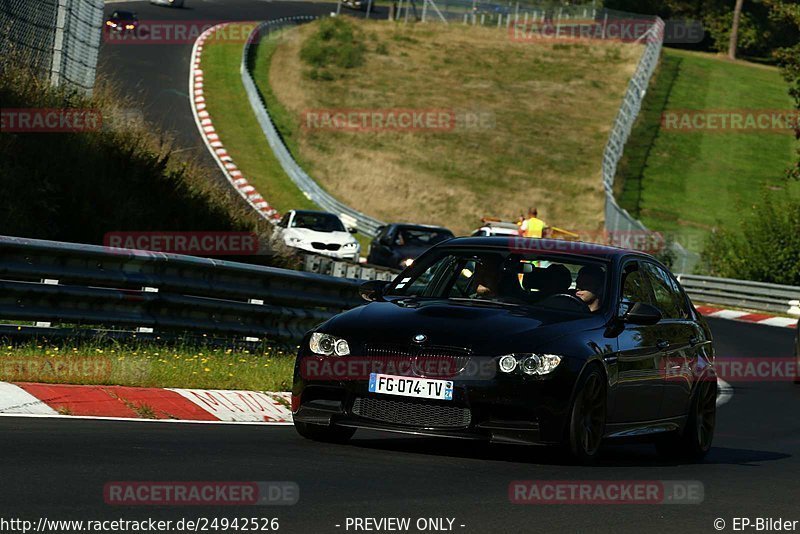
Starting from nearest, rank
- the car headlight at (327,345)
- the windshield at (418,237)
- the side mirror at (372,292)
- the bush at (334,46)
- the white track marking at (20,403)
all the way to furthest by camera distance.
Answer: the car headlight at (327,345) < the white track marking at (20,403) < the side mirror at (372,292) < the windshield at (418,237) < the bush at (334,46)

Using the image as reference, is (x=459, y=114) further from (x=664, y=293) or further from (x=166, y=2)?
(x=664, y=293)

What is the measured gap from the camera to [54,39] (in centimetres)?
1956

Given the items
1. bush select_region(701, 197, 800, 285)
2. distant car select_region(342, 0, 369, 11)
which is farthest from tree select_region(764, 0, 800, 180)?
distant car select_region(342, 0, 369, 11)

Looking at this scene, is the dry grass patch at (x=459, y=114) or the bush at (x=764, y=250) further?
the dry grass patch at (x=459, y=114)

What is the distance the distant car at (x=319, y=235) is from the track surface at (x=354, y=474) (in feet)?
78.5

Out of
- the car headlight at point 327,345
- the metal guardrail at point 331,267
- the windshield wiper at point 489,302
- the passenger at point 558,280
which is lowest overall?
the metal guardrail at point 331,267

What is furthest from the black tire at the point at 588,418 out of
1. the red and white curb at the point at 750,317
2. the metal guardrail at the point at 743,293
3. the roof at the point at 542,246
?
the metal guardrail at the point at 743,293

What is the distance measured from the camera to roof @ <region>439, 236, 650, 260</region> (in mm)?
10383

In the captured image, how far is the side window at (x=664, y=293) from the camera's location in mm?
11000

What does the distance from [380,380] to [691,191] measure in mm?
52688

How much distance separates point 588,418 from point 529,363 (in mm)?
A: 678

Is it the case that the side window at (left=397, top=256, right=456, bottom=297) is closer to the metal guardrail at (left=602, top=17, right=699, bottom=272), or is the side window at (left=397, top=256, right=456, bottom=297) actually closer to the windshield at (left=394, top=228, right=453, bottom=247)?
the windshield at (left=394, top=228, right=453, bottom=247)

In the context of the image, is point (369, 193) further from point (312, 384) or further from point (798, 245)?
point (312, 384)

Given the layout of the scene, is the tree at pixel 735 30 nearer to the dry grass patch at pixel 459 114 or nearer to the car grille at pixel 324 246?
the dry grass patch at pixel 459 114
